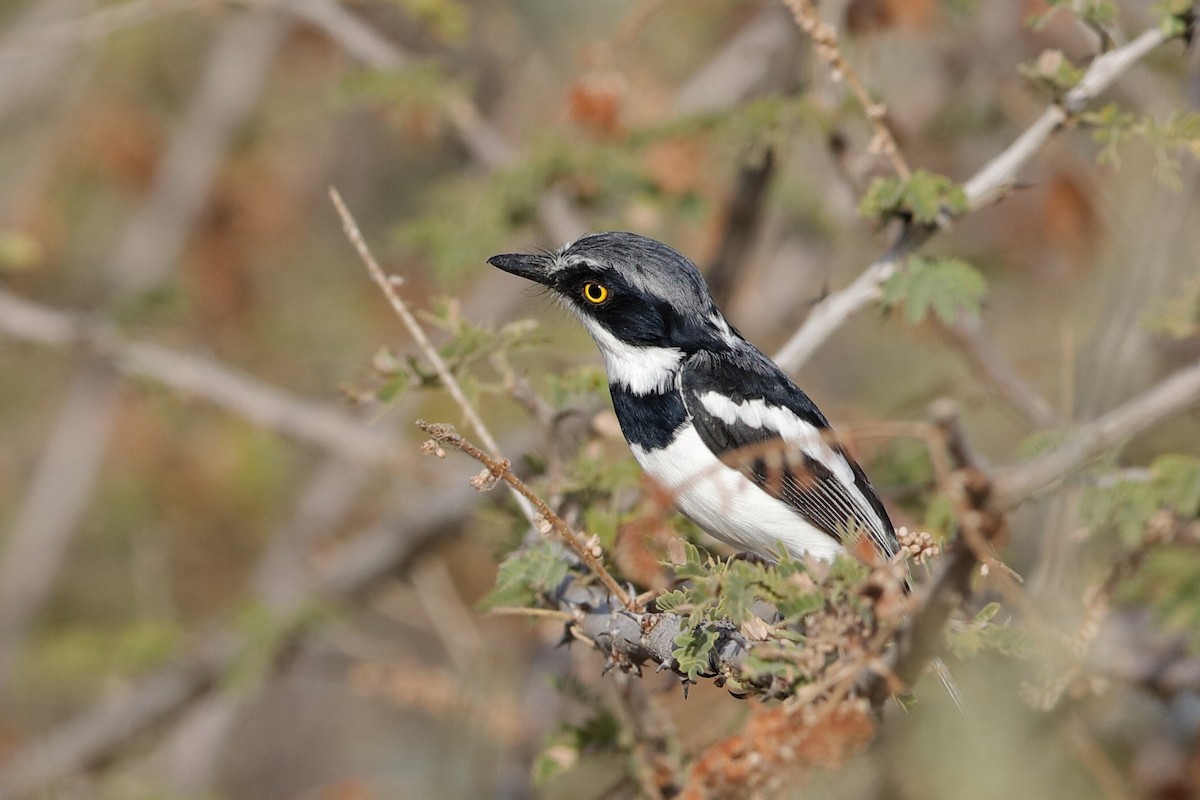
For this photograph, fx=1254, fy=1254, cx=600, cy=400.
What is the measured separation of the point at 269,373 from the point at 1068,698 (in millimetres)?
5749

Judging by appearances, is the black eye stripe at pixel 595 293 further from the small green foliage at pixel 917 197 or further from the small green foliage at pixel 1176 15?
the small green foliage at pixel 1176 15

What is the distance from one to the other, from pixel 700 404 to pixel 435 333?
4.08 meters

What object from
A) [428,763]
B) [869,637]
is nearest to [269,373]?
[428,763]

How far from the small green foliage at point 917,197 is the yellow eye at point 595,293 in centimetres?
72

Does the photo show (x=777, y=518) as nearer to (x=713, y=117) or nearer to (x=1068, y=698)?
(x=1068, y=698)

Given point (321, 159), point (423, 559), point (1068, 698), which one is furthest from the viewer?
point (321, 159)

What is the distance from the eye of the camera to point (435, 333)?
715cm

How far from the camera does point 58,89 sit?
7.50 m

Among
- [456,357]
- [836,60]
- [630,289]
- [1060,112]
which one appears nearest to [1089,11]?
[1060,112]

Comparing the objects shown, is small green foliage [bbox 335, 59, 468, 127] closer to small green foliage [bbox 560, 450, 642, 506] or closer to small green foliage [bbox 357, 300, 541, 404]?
small green foliage [bbox 357, 300, 541, 404]

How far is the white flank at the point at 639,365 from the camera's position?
335cm

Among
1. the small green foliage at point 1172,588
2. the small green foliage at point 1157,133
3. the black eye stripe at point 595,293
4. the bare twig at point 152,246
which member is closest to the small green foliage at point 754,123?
the black eye stripe at point 595,293

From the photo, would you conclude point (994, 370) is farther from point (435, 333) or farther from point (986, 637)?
Result: point (435, 333)

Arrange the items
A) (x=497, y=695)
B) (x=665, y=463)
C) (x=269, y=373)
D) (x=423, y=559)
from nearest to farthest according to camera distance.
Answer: (x=665, y=463)
(x=497, y=695)
(x=423, y=559)
(x=269, y=373)
